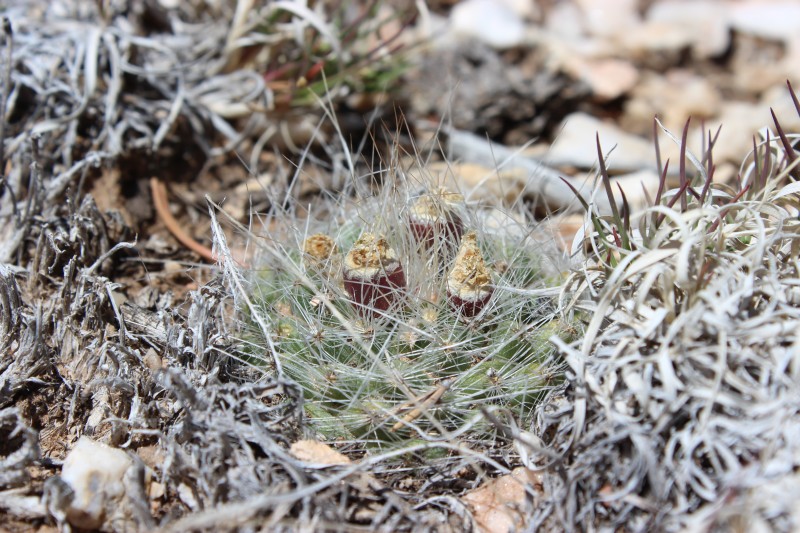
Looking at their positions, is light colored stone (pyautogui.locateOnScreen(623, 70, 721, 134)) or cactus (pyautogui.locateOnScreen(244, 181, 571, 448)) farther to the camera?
light colored stone (pyautogui.locateOnScreen(623, 70, 721, 134))

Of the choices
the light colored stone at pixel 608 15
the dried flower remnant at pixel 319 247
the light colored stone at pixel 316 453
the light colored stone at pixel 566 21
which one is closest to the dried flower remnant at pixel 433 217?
the dried flower remnant at pixel 319 247

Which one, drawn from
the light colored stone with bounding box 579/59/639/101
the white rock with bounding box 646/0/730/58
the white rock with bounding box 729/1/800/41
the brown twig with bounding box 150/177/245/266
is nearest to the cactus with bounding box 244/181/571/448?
the brown twig with bounding box 150/177/245/266

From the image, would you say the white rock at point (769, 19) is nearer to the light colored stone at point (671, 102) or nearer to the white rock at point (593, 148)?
the light colored stone at point (671, 102)

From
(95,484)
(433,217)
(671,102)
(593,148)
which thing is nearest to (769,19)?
(671,102)

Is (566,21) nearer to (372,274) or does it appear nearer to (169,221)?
(169,221)

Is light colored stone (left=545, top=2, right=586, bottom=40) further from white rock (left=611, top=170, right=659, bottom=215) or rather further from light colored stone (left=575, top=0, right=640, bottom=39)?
white rock (left=611, top=170, right=659, bottom=215)
